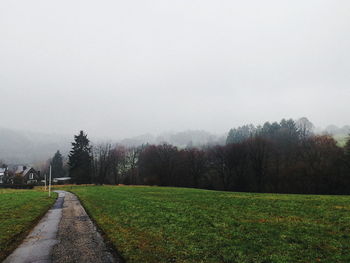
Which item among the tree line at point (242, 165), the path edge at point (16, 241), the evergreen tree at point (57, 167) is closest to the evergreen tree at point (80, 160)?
the tree line at point (242, 165)

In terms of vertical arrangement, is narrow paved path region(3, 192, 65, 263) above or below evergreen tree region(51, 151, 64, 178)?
below

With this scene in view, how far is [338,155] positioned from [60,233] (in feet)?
216

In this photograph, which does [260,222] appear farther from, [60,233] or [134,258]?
[60,233]

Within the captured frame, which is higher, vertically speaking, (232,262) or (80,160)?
(80,160)

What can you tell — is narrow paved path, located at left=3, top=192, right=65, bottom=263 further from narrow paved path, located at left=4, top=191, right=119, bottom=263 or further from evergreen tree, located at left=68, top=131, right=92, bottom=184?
evergreen tree, located at left=68, top=131, right=92, bottom=184

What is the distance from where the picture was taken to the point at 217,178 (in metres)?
83.2

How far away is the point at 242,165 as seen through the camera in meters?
77.9

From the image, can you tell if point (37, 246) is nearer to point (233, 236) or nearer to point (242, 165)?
point (233, 236)

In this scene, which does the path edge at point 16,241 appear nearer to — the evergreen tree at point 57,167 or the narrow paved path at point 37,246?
the narrow paved path at point 37,246

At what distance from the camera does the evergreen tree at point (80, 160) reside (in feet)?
294

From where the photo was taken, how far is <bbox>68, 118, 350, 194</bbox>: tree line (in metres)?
61.7

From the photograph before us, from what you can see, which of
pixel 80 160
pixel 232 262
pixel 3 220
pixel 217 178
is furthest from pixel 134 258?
pixel 80 160

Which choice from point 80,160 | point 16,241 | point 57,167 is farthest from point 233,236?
point 57,167

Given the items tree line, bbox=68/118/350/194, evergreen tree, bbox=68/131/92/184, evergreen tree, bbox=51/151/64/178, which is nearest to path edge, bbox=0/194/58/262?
tree line, bbox=68/118/350/194
